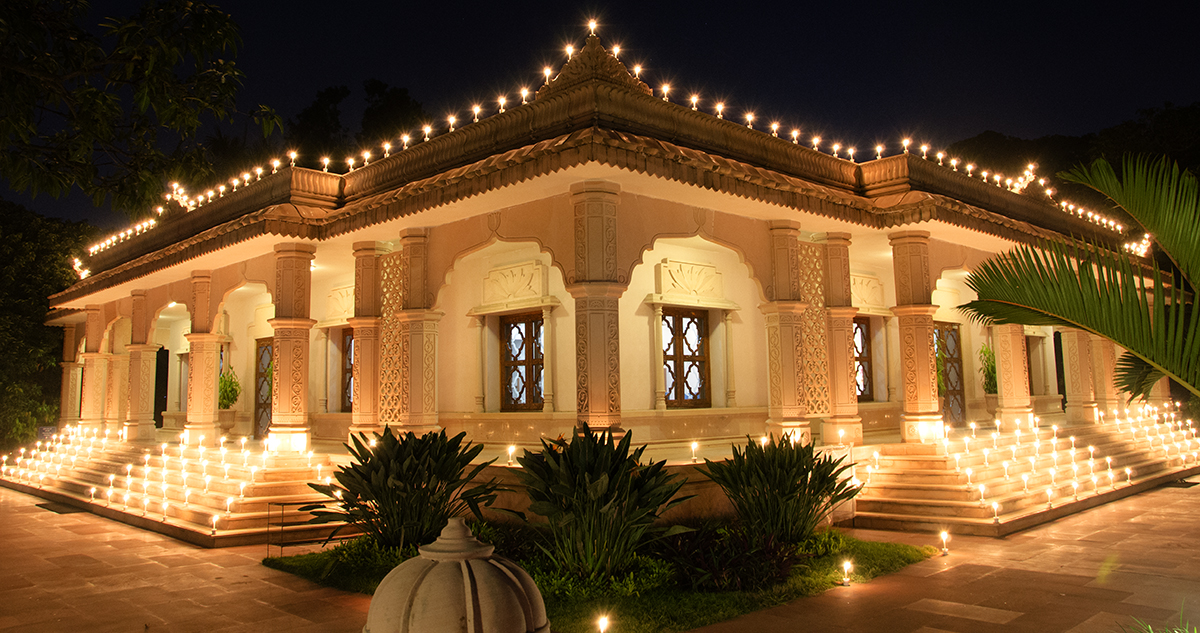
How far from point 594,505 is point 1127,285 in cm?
362

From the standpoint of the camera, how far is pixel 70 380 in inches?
778

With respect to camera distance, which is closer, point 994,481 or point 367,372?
point 994,481

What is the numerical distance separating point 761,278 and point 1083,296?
6.32 meters

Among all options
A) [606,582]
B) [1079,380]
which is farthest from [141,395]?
[1079,380]

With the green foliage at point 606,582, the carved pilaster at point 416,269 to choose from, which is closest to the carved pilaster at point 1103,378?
the carved pilaster at point 416,269

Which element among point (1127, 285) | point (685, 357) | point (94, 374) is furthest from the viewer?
point (94, 374)

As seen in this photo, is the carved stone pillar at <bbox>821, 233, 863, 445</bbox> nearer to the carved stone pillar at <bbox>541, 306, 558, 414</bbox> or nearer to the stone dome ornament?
the carved stone pillar at <bbox>541, 306, 558, 414</bbox>

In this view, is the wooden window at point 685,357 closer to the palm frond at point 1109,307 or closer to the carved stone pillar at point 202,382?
the carved stone pillar at point 202,382

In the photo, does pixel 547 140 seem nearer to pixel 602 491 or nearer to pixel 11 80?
pixel 602 491

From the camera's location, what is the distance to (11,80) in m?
4.75

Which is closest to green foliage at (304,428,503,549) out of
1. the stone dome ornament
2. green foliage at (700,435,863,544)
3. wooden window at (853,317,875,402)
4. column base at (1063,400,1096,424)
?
green foliage at (700,435,863,544)

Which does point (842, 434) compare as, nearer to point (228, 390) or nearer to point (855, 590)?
point (855, 590)

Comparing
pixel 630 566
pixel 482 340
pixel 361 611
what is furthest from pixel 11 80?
pixel 482 340

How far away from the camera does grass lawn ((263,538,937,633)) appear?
16.8 ft
